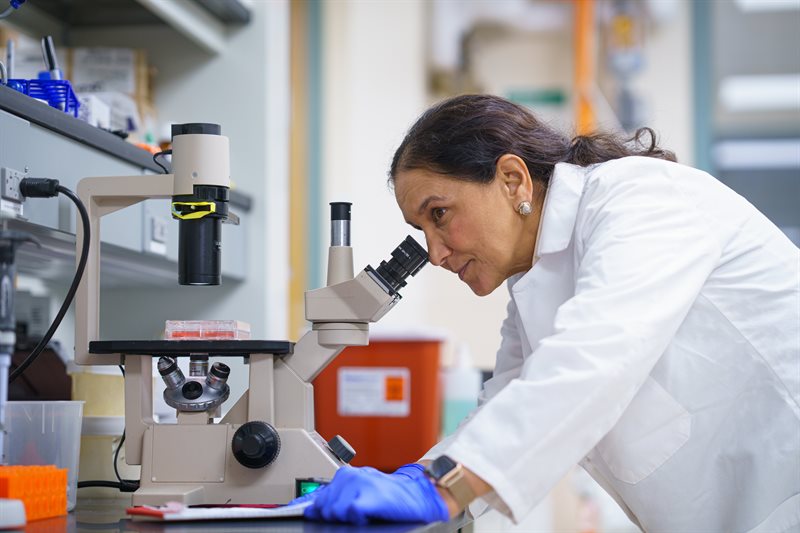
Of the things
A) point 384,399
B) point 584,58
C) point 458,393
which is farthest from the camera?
point 584,58

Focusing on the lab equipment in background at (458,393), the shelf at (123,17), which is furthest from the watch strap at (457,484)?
the lab equipment in background at (458,393)

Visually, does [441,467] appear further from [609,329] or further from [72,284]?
[72,284]

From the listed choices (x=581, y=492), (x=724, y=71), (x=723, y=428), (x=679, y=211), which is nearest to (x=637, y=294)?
(x=679, y=211)

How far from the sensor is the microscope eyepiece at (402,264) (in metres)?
1.44

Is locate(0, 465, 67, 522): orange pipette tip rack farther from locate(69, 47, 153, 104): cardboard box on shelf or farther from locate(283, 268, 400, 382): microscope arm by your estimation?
locate(69, 47, 153, 104): cardboard box on shelf

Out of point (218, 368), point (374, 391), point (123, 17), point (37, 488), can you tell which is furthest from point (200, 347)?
point (374, 391)

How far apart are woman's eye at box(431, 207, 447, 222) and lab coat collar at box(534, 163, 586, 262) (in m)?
0.15

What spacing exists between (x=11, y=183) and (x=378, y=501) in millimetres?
757

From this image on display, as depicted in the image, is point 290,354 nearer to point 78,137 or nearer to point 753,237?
point 78,137

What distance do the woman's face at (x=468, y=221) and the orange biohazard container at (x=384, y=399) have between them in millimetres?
1311

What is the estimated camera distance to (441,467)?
111cm

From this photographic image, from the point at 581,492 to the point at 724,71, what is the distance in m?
2.77

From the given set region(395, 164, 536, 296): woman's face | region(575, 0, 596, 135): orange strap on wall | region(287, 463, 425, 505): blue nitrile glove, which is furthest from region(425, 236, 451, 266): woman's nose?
region(575, 0, 596, 135): orange strap on wall

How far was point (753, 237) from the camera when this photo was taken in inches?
56.1
